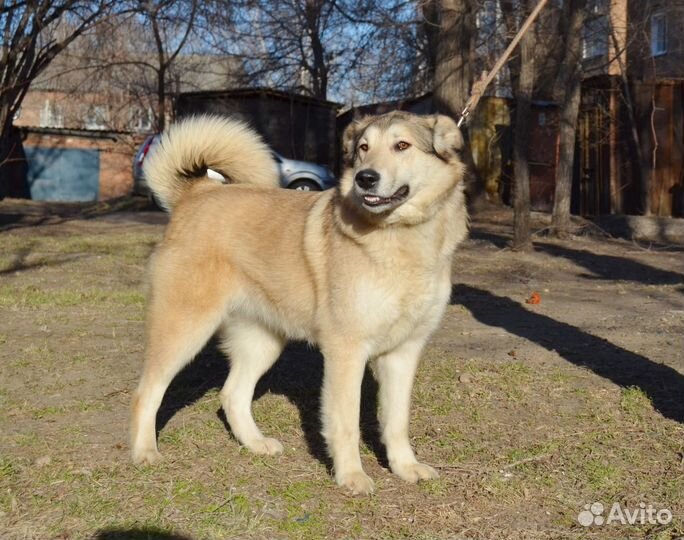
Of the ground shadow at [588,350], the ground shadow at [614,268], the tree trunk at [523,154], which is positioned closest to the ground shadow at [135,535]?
the ground shadow at [588,350]

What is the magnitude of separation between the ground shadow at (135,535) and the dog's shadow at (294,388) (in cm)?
96

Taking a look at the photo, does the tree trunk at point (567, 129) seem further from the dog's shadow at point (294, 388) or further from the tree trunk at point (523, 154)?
the dog's shadow at point (294, 388)

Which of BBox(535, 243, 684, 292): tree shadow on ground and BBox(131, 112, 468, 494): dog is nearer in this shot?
BBox(131, 112, 468, 494): dog

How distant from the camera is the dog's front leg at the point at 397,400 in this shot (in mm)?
3623

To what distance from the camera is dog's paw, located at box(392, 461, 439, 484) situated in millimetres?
3502

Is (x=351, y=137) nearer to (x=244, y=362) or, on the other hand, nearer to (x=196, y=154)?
(x=196, y=154)

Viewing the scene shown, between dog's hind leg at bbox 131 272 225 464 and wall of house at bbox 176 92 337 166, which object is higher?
wall of house at bbox 176 92 337 166

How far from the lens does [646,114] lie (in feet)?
51.5

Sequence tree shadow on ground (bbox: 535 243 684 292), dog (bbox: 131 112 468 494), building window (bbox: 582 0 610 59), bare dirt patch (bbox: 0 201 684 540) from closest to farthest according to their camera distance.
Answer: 1. bare dirt patch (bbox: 0 201 684 540)
2. dog (bbox: 131 112 468 494)
3. tree shadow on ground (bbox: 535 243 684 292)
4. building window (bbox: 582 0 610 59)

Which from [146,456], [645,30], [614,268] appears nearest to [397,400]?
[146,456]

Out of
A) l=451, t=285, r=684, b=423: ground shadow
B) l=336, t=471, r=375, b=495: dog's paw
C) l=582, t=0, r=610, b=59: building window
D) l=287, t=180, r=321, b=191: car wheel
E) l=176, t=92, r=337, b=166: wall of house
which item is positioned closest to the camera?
l=336, t=471, r=375, b=495: dog's paw

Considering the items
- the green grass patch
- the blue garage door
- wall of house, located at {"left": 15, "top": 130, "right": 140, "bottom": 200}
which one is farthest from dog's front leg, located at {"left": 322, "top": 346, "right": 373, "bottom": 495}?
the blue garage door

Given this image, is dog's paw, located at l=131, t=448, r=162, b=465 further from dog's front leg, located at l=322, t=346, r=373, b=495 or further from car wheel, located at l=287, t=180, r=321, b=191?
car wheel, located at l=287, t=180, r=321, b=191

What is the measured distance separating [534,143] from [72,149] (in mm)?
18019
